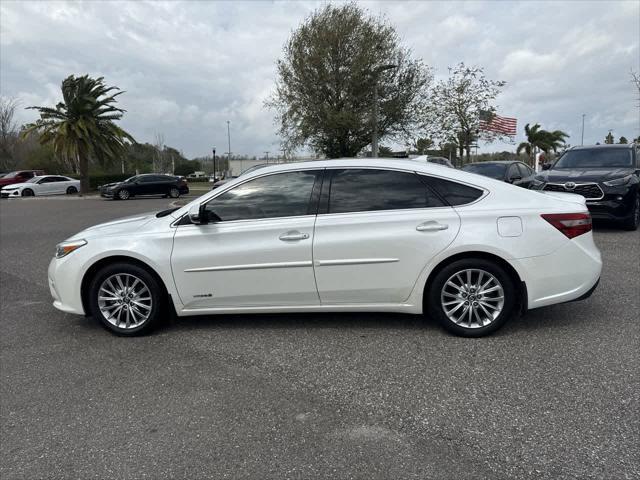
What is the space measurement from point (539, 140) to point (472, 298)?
60814mm

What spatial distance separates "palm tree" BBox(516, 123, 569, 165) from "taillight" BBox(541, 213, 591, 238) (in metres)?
58.6

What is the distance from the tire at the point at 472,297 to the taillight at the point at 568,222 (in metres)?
0.58

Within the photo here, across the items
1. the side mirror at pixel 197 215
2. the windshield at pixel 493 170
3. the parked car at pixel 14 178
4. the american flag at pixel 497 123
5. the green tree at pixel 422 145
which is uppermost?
the american flag at pixel 497 123

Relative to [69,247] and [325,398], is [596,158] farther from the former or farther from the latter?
[69,247]

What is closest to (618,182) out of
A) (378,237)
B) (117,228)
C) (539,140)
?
(378,237)

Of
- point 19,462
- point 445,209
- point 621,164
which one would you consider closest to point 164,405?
point 19,462

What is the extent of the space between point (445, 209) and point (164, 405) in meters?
2.67

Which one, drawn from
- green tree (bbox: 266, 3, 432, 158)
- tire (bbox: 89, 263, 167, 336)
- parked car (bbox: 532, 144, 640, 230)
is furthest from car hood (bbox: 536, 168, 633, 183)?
green tree (bbox: 266, 3, 432, 158)

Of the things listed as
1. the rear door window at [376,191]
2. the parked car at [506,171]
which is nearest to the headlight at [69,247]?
the rear door window at [376,191]

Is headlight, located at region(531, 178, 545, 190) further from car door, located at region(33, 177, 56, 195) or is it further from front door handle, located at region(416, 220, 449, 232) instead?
car door, located at region(33, 177, 56, 195)

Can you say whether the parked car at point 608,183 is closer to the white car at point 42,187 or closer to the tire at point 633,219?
the tire at point 633,219

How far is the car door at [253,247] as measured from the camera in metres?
4.14

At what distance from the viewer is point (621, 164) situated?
32.5ft

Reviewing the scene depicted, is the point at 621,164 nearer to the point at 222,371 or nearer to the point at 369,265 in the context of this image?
the point at 369,265
